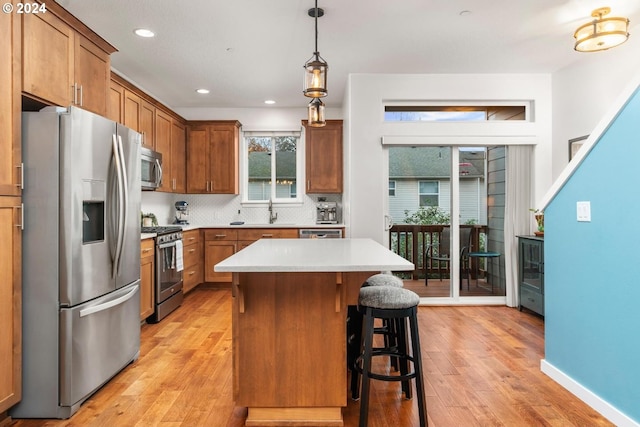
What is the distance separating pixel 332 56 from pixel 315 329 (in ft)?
→ 9.53

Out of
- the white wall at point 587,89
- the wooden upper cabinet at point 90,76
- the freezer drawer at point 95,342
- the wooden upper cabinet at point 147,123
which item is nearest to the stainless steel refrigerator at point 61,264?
the freezer drawer at point 95,342

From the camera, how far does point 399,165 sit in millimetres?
4797

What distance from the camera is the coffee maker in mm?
5906

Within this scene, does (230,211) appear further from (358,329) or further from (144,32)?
(358,329)

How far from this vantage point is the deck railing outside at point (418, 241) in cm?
489

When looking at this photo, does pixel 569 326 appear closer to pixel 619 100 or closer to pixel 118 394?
pixel 619 100

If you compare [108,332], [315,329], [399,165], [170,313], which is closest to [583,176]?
[315,329]

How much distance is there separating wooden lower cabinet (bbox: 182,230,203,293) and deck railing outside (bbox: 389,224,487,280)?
8.31 feet

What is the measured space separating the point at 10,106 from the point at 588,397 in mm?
3601

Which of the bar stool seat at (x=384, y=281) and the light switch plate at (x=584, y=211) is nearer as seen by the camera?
the light switch plate at (x=584, y=211)

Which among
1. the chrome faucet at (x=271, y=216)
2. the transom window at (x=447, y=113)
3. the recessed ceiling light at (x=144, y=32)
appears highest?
the recessed ceiling light at (x=144, y=32)

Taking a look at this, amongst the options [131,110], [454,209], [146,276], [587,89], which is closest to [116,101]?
[131,110]

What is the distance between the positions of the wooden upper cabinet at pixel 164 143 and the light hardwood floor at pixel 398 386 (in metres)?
1.97

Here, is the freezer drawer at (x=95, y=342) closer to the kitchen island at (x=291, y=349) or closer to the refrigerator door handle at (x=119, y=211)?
the refrigerator door handle at (x=119, y=211)
